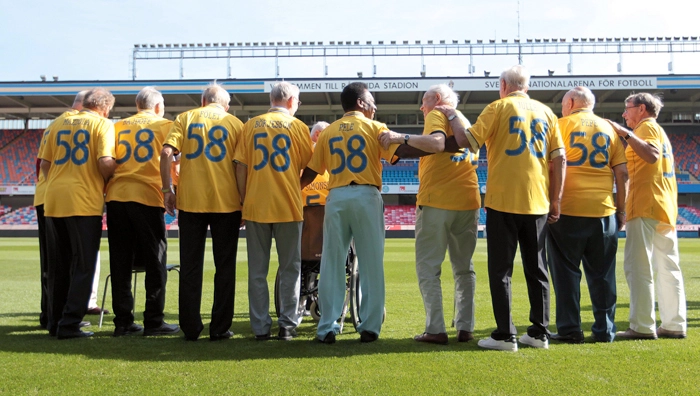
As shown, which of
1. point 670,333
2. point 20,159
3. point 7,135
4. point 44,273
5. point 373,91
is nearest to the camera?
point 670,333

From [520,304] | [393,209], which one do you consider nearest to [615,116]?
[393,209]

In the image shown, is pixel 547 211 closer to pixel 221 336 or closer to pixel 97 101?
pixel 221 336

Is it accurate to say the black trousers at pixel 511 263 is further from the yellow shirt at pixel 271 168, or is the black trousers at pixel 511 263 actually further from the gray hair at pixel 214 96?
the gray hair at pixel 214 96

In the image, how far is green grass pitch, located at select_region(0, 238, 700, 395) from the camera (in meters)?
3.33

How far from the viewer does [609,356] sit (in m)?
4.11

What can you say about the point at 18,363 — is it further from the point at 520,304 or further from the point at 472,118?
the point at 472,118

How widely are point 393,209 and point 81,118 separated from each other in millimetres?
32169

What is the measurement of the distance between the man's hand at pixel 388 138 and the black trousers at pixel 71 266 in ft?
8.42

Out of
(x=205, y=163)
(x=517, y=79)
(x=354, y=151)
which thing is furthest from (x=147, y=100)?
(x=517, y=79)

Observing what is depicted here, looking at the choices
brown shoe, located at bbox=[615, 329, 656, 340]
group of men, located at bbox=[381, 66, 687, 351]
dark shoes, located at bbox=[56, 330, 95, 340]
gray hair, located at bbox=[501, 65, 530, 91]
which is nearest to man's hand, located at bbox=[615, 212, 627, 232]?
group of men, located at bbox=[381, 66, 687, 351]

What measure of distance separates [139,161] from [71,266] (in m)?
1.09

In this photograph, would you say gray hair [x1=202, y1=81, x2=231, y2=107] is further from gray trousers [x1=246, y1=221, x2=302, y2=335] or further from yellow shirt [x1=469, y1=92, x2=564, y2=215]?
yellow shirt [x1=469, y1=92, x2=564, y2=215]

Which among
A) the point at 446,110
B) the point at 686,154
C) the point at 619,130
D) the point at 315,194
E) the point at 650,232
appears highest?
the point at 686,154

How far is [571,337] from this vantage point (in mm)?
4660
